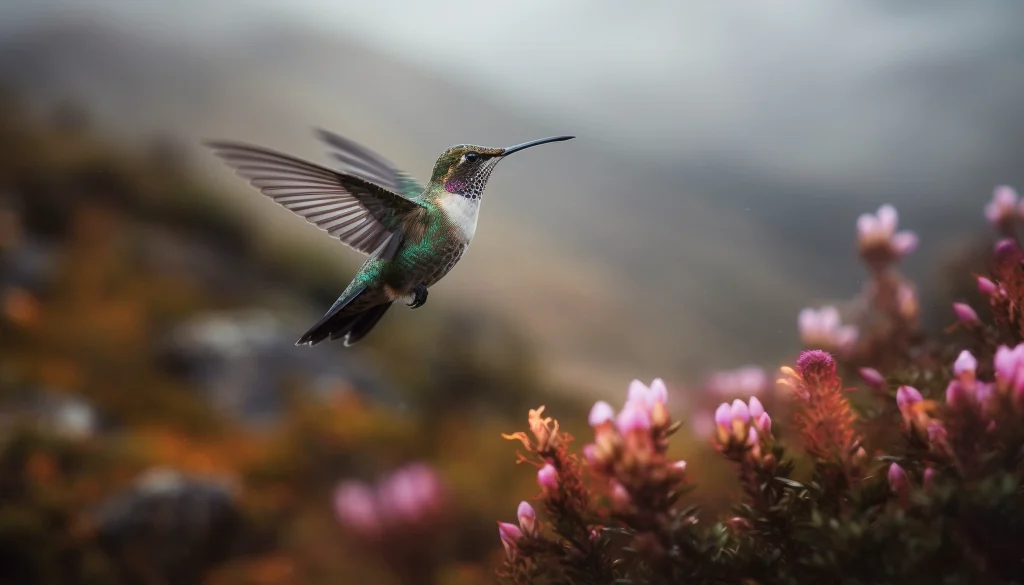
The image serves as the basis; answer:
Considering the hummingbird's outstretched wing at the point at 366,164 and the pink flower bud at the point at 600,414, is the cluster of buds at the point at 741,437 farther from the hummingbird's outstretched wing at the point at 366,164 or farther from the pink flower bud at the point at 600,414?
the hummingbird's outstretched wing at the point at 366,164

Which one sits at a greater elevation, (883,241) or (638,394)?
(883,241)

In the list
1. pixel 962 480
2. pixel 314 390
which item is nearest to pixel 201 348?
pixel 314 390

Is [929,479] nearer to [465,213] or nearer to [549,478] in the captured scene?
[549,478]

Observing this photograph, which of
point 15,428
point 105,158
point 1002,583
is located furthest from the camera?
point 105,158

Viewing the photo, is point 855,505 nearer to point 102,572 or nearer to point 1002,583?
point 1002,583

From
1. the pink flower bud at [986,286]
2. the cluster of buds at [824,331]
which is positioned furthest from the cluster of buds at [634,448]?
the cluster of buds at [824,331]

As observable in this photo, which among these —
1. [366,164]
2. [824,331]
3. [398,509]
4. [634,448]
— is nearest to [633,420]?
[634,448]

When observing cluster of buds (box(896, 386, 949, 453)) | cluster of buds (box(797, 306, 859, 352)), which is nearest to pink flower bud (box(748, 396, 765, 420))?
cluster of buds (box(896, 386, 949, 453))
